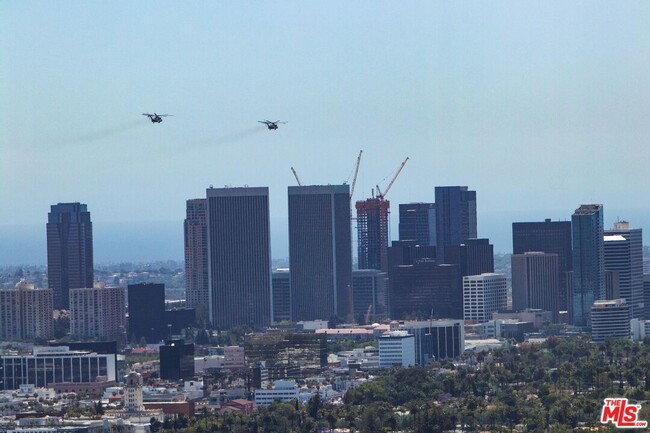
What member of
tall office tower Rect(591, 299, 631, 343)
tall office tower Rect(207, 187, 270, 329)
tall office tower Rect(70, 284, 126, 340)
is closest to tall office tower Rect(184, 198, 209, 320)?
tall office tower Rect(207, 187, 270, 329)

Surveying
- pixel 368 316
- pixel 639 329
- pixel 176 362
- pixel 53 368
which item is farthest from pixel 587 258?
pixel 53 368

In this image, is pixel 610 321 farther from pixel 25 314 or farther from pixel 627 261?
pixel 25 314

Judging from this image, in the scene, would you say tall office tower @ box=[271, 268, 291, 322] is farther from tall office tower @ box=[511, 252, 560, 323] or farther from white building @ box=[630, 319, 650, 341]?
white building @ box=[630, 319, 650, 341]

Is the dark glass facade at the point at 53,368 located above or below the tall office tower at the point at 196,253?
below

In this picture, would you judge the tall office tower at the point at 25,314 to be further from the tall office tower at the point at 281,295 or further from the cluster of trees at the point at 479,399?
the cluster of trees at the point at 479,399

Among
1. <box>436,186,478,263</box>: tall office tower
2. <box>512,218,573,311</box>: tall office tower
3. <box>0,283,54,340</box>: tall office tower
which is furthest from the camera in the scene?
<box>436,186,478,263</box>: tall office tower

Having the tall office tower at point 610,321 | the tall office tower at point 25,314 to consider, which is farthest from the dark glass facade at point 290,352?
the tall office tower at point 25,314
